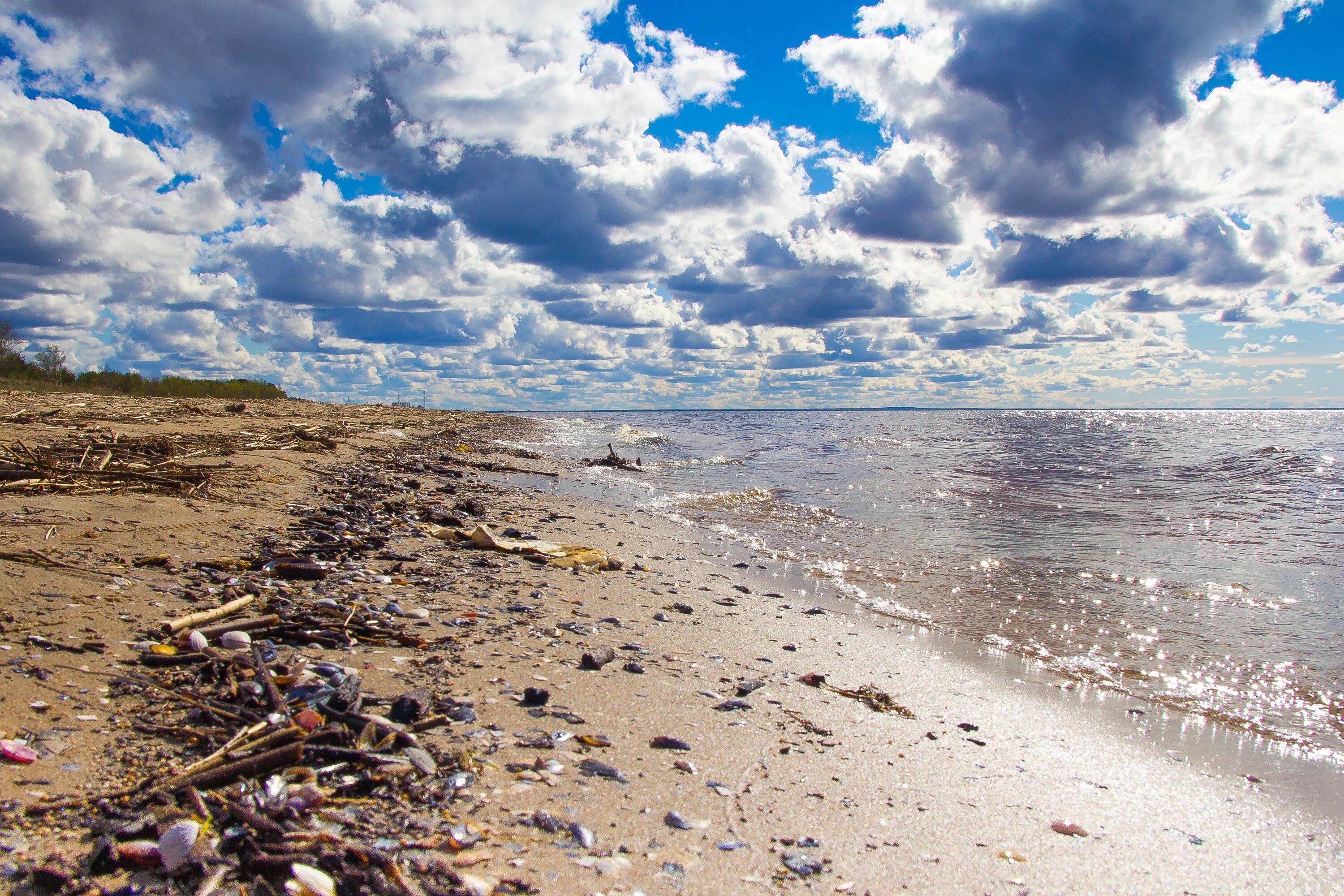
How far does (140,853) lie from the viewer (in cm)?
209

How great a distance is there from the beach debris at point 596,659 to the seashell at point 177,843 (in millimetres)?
Result: 2522

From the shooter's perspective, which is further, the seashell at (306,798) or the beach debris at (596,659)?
the beach debris at (596,659)

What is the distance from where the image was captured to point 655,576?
7.79 metres

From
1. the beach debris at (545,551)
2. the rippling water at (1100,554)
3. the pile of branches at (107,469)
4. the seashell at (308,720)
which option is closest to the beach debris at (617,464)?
the rippling water at (1100,554)

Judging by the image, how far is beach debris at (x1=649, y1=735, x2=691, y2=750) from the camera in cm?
351

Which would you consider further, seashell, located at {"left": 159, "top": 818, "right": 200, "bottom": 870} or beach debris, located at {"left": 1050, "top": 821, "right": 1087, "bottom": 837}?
beach debris, located at {"left": 1050, "top": 821, "right": 1087, "bottom": 837}

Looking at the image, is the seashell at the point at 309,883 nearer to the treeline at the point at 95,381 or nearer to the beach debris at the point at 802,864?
the beach debris at the point at 802,864

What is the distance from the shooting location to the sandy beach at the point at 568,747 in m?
2.41

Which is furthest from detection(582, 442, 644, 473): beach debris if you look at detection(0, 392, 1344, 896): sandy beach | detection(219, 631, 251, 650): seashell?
detection(219, 631, 251, 650): seashell

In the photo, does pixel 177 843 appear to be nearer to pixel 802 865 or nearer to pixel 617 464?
pixel 802 865

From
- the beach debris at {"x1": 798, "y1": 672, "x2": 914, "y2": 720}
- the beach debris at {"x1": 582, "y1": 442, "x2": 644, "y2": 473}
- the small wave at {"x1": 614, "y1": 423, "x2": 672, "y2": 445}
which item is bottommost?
the beach debris at {"x1": 798, "y1": 672, "x2": 914, "y2": 720}

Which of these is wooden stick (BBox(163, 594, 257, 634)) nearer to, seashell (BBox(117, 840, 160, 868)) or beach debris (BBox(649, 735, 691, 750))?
seashell (BBox(117, 840, 160, 868))

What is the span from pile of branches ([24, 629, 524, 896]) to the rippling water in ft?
17.1

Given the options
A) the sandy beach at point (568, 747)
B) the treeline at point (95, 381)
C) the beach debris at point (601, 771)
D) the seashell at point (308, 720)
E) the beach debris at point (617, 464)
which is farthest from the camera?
the treeline at point (95, 381)
